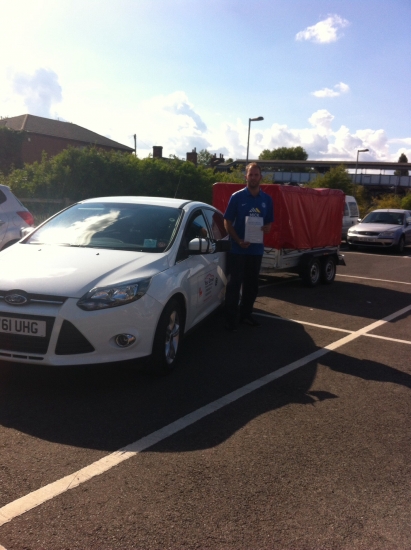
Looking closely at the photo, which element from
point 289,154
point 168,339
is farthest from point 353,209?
point 289,154

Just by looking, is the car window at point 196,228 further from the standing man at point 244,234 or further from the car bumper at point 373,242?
the car bumper at point 373,242

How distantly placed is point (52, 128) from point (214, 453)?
2341 inches

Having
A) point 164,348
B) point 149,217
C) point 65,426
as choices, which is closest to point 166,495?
point 65,426

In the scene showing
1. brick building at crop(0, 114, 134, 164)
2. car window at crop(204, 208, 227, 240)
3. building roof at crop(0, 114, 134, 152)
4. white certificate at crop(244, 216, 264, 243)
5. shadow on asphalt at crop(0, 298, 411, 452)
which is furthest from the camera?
building roof at crop(0, 114, 134, 152)

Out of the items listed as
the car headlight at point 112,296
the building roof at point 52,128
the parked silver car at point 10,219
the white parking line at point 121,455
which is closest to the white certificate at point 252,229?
the white parking line at point 121,455

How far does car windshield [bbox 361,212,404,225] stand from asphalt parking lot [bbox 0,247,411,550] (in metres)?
17.9

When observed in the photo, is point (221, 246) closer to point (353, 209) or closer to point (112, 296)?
point (112, 296)

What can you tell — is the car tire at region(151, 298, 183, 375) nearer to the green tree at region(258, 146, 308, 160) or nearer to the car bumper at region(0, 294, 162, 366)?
the car bumper at region(0, 294, 162, 366)

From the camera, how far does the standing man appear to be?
7641 millimetres

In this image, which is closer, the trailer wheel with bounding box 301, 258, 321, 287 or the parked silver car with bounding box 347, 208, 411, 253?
the trailer wheel with bounding box 301, 258, 321, 287

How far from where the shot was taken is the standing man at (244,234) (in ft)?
25.1

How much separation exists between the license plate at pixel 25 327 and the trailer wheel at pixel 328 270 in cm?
885

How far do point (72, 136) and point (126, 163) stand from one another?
3593cm

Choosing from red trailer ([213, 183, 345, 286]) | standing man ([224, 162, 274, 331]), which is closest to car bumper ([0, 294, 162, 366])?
standing man ([224, 162, 274, 331])
